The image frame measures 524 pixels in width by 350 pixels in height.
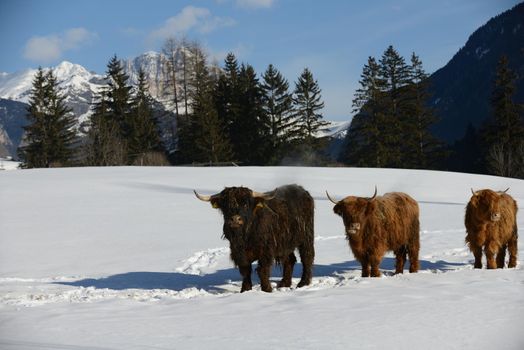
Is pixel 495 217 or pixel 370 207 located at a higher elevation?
A: pixel 370 207

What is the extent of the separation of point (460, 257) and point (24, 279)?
27.4 feet

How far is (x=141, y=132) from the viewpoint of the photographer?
43625 millimetres

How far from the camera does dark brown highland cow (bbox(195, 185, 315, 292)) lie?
6.93m

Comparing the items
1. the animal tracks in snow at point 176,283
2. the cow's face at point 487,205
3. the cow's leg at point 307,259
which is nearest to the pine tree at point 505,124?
the animal tracks in snow at point 176,283

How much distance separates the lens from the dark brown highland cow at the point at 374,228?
7.70 meters

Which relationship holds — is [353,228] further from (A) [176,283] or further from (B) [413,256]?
(A) [176,283]

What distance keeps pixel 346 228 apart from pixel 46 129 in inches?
1522

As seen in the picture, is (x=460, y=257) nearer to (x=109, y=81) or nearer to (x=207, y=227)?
(x=207, y=227)

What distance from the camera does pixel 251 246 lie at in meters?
7.13

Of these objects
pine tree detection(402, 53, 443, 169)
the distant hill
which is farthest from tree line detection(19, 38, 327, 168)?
the distant hill

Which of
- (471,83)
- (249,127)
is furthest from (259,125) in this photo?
(471,83)

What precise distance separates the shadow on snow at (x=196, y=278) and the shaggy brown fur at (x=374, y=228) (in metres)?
0.80

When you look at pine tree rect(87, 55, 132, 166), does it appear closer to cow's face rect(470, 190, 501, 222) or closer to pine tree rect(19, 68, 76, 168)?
pine tree rect(19, 68, 76, 168)

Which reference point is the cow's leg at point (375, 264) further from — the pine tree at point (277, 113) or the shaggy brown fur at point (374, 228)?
the pine tree at point (277, 113)
